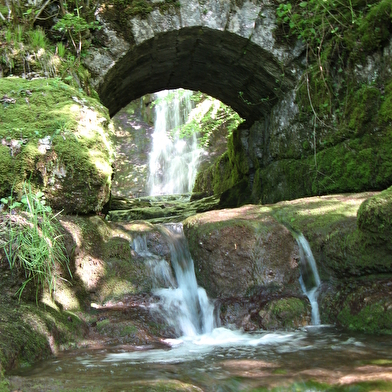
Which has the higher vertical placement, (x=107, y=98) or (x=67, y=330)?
(x=107, y=98)

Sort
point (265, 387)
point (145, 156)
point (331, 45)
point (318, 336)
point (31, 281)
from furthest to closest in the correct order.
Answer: point (145, 156) → point (331, 45) → point (318, 336) → point (31, 281) → point (265, 387)

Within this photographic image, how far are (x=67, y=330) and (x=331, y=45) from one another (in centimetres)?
522

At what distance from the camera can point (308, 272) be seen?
15.0ft

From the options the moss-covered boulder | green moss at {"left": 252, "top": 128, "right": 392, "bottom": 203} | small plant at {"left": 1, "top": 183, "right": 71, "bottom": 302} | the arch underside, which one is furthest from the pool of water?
the arch underside

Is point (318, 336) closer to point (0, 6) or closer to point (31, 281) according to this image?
point (31, 281)

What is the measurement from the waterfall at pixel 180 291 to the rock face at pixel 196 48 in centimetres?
274

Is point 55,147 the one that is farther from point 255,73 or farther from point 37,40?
point 255,73

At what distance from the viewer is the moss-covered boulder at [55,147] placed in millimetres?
4133

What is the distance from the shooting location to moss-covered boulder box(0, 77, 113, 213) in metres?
4.13

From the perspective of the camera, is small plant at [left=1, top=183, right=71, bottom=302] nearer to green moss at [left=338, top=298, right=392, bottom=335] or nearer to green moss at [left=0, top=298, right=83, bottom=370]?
green moss at [left=0, top=298, right=83, bottom=370]

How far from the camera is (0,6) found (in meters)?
5.71

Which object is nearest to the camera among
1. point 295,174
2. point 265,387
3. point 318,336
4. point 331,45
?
point 265,387

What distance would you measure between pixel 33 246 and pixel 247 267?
2.19 m

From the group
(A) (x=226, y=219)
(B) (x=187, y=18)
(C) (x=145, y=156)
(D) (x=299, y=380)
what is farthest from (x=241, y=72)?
(C) (x=145, y=156)
